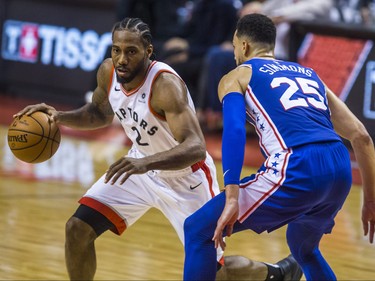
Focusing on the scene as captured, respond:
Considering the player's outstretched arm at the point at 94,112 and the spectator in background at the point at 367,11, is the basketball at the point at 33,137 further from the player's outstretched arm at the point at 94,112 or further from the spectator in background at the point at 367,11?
the spectator in background at the point at 367,11

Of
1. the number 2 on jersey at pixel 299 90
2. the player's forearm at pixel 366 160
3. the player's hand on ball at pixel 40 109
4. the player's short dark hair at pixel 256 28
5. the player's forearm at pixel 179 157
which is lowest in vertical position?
the player's hand on ball at pixel 40 109

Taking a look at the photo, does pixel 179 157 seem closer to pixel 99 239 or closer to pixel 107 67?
pixel 107 67

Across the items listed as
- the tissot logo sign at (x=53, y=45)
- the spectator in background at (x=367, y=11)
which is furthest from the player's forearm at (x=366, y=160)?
the tissot logo sign at (x=53, y=45)

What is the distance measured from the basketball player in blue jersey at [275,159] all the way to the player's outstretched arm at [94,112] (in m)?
1.02

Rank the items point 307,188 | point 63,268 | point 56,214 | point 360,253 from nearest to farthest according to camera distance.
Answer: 1. point 307,188
2. point 63,268
3. point 360,253
4. point 56,214

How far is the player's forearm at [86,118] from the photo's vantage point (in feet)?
18.0

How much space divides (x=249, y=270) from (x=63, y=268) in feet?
4.07

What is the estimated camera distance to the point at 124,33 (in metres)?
4.91

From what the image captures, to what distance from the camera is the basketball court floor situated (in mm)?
5883

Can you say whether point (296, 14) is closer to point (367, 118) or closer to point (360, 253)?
point (367, 118)

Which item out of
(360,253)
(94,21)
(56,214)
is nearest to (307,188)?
(360,253)

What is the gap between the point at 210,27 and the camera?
1241 centimetres

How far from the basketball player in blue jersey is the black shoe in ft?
2.88

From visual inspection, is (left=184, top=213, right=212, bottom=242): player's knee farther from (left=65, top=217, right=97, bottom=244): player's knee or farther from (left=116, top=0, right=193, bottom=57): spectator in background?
(left=116, top=0, right=193, bottom=57): spectator in background
